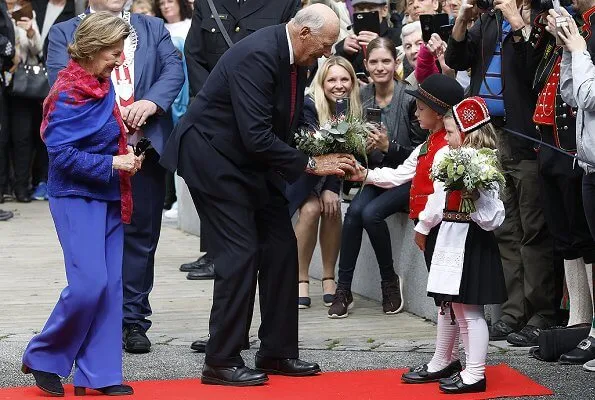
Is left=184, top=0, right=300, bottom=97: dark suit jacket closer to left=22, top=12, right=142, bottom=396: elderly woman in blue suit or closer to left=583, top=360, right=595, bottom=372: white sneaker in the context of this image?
left=22, top=12, right=142, bottom=396: elderly woman in blue suit

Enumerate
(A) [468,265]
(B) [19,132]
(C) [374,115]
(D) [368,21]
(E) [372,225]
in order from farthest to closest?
(B) [19,132]
(D) [368,21]
(E) [372,225]
(C) [374,115]
(A) [468,265]

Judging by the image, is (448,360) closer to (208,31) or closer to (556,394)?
(556,394)

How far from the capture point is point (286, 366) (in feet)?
25.1

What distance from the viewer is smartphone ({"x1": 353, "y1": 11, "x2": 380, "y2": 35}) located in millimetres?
10805

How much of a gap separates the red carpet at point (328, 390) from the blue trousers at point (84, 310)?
→ 0.62 feet

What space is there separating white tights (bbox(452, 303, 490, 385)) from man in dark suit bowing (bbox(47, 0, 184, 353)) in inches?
81.2

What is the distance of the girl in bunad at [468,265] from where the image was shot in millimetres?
7129

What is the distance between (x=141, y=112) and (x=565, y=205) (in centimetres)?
260

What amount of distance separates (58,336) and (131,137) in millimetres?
1681

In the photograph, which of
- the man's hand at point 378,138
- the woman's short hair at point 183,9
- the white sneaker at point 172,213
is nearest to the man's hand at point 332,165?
the man's hand at point 378,138

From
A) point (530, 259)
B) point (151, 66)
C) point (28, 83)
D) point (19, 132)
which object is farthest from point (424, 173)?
point (19, 132)

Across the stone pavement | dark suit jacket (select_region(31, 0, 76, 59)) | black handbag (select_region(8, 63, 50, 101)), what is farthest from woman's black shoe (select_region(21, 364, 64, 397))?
dark suit jacket (select_region(31, 0, 76, 59))

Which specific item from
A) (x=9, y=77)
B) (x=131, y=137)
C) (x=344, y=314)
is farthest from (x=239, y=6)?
(x=9, y=77)

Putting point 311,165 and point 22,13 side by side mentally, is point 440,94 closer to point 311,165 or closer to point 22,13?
point 311,165
